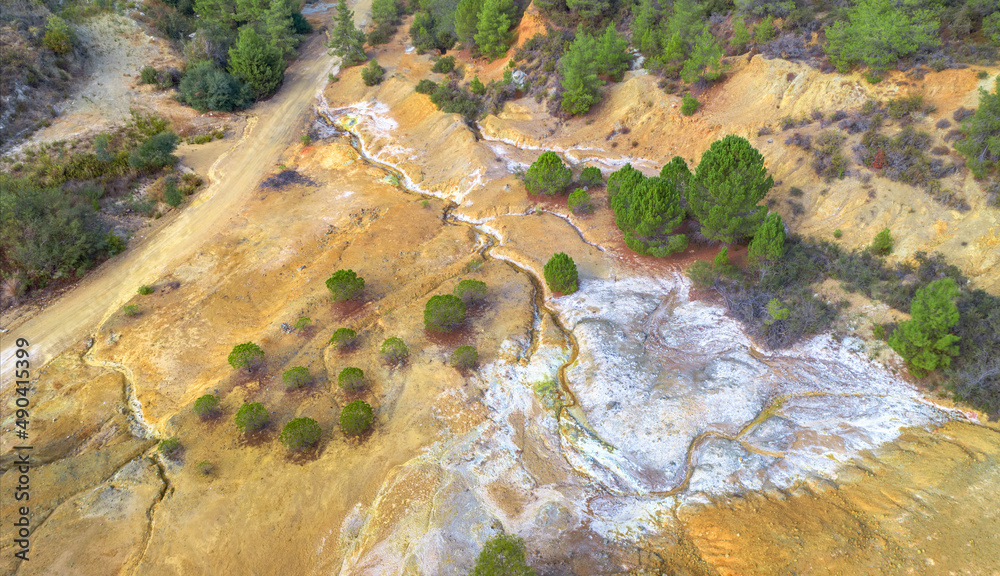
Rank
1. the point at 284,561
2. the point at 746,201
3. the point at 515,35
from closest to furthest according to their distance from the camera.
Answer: the point at 284,561 < the point at 746,201 < the point at 515,35

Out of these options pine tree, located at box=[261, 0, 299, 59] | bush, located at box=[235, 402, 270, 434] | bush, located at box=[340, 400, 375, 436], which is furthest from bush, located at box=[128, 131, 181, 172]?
bush, located at box=[340, 400, 375, 436]

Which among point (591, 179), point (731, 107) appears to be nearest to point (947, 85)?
point (731, 107)

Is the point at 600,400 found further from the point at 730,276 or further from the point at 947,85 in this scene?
the point at 947,85

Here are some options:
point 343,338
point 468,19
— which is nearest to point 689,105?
point 468,19

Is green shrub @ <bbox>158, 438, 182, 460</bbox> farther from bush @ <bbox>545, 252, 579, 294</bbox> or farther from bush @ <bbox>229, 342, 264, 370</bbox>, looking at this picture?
bush @ <bbox>545, 252, 579, 294</bbox>

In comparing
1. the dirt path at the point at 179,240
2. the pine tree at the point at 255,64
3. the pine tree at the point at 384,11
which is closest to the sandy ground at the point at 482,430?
the dirt path at the point at 179,240

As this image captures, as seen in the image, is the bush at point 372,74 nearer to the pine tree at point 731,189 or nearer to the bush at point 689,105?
the bush at point 689,105

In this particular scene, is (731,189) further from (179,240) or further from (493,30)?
(493,30)
